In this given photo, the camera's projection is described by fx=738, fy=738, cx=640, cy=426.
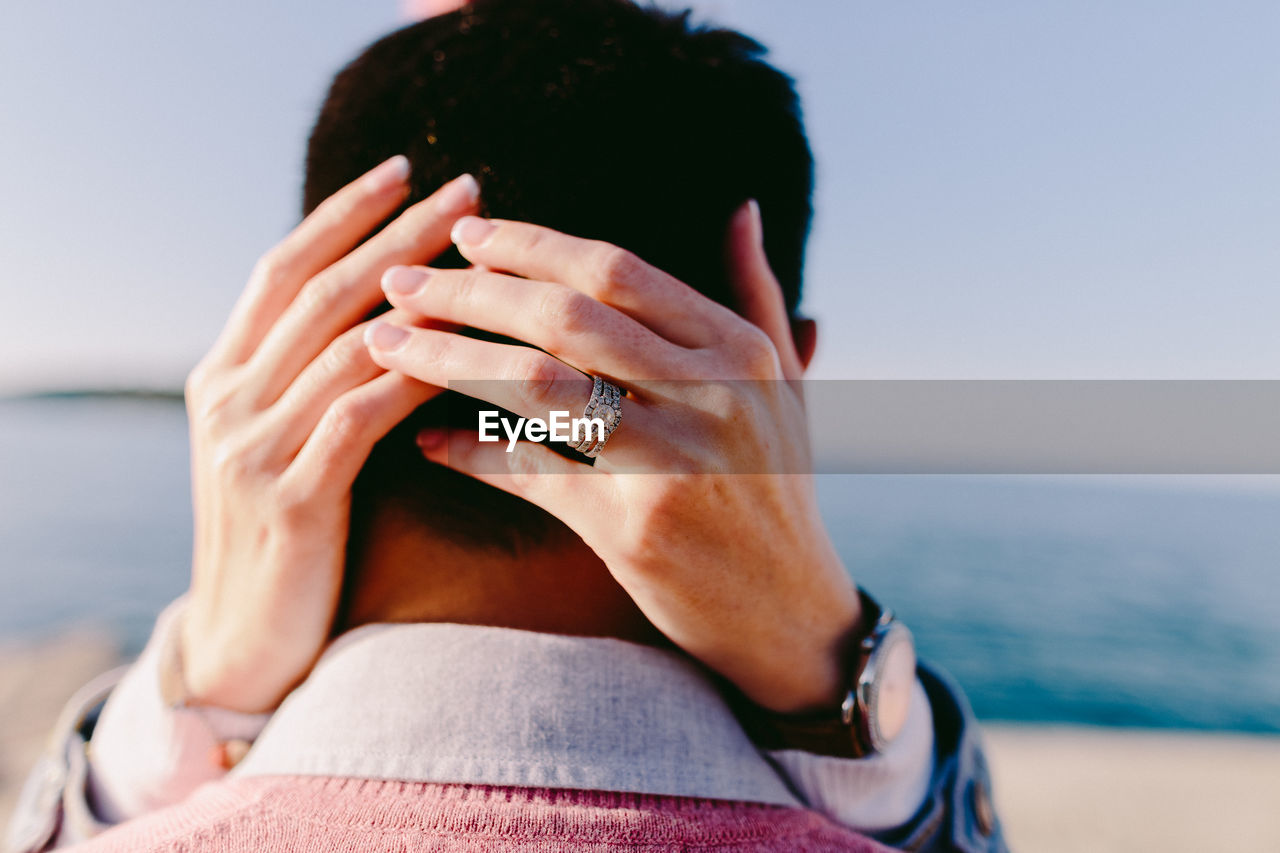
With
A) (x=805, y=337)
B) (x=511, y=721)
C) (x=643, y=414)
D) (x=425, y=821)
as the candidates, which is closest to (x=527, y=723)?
(x=511, y=721)

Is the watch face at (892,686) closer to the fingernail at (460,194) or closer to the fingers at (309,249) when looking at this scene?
the fingernail at (460,194)

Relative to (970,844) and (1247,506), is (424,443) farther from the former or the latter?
(1247,506)

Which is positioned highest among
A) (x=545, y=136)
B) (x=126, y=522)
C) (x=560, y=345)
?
(x=545, y=136)

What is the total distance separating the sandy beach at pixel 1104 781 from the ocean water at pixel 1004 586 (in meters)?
1.89

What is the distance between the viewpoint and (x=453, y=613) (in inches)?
39.6

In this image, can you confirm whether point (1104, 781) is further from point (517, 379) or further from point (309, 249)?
point (309, 249)

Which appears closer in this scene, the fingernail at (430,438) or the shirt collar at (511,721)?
the shirt collar at (511,721)

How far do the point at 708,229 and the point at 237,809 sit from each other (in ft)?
3.19

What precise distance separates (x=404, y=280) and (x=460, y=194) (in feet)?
0.47

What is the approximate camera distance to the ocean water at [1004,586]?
12.4 metres

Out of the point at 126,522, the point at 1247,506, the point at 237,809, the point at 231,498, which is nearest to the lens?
the point at 237,809

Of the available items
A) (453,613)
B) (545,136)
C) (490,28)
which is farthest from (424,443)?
(490,28)

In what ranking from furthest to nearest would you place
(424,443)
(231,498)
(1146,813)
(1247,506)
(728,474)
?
(1247,506) < (1146,813) < (231,498) < (424,443) < (728,474)

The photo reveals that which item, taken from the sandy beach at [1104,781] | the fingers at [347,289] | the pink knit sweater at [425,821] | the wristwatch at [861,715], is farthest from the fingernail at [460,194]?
the sandy beach at [1104,781]
